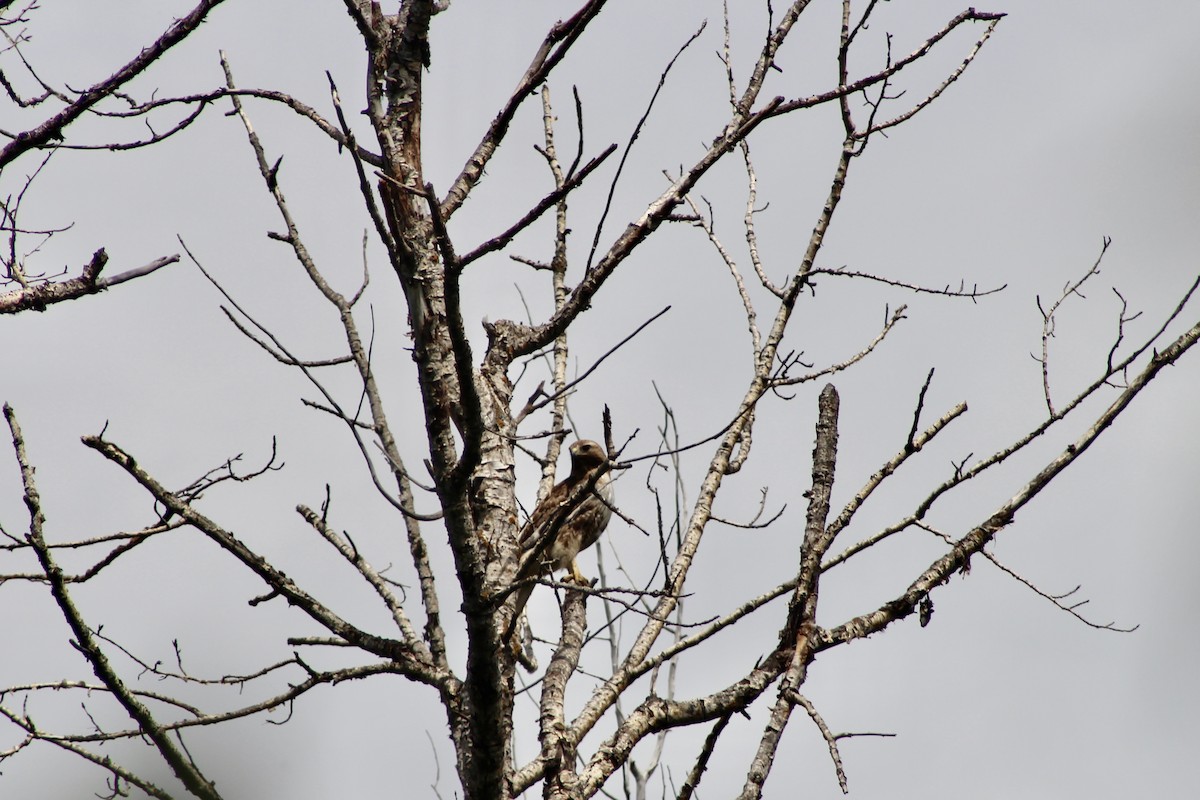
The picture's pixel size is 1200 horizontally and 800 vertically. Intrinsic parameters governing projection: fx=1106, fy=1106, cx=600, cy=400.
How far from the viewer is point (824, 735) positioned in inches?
152

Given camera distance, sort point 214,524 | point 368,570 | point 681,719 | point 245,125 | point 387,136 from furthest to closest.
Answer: point 245,125, point 368,570, point 681,719, point 214,524, point 387,136

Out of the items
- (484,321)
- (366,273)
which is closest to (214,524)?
(484,321)

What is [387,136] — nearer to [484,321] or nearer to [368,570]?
[484,321]

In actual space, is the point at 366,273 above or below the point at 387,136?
above

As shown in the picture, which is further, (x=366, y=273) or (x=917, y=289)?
(x=366, y=273)

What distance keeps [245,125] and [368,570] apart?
2.79 m

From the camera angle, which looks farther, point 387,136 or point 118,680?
point 118,680

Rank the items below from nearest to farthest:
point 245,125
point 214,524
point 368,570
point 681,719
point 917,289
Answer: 1. point 214,524
2. point 681,719
3. point 368,570
4. point 917,289
5. point 245,125

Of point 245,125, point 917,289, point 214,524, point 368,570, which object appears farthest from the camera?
point 245,125

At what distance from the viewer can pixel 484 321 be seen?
16.4 ft

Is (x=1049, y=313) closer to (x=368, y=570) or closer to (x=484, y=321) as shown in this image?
(x=484, y=321)

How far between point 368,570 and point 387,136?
86.9 inches

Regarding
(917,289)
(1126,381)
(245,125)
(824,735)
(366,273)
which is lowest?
(824,735)

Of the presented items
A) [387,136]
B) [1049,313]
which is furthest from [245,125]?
[1049,313]
